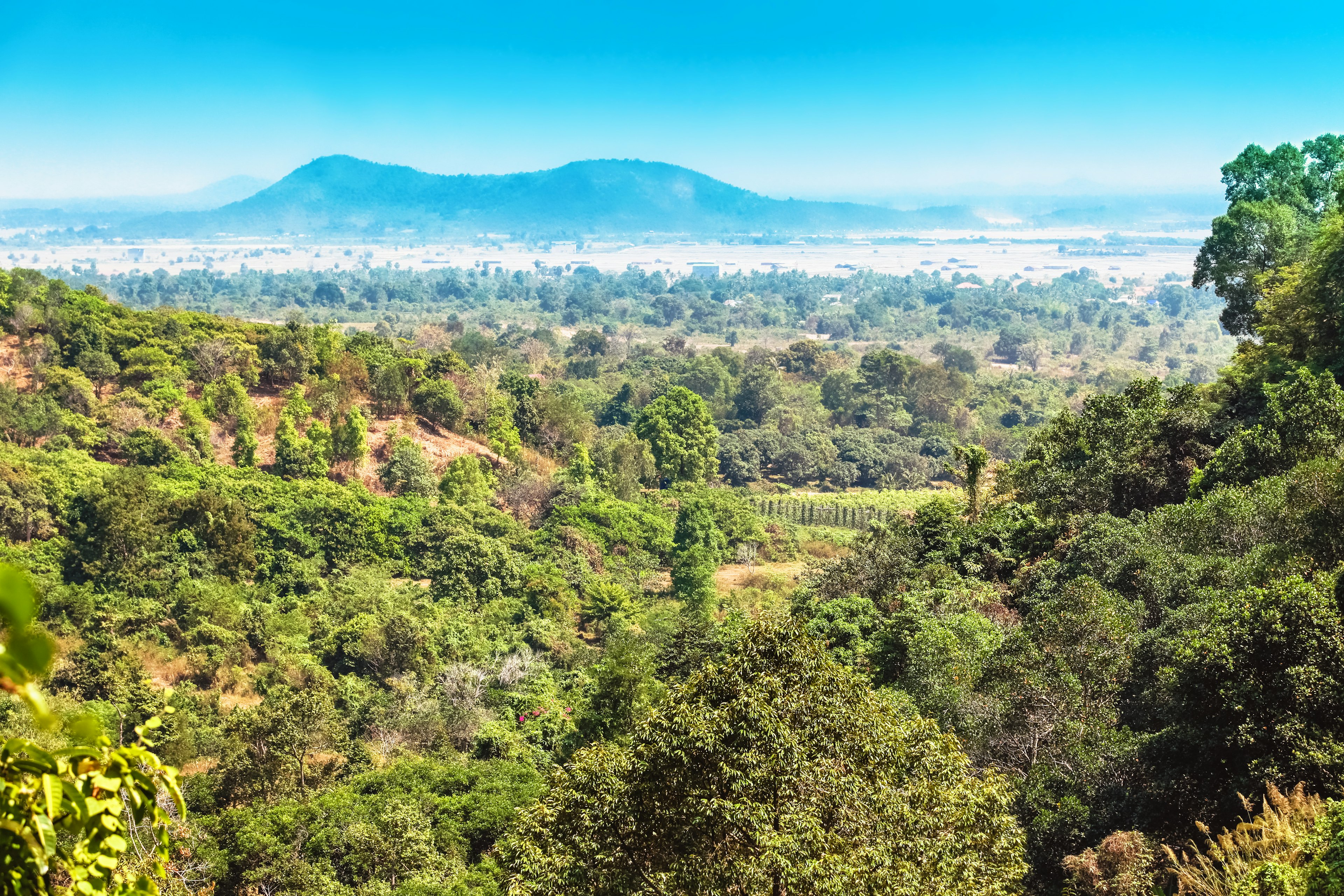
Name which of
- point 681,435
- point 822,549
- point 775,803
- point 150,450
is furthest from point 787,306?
point 775,803

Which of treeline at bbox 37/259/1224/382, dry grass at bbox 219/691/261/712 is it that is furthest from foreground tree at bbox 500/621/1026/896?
treeline at bbox 37/259/1224/382

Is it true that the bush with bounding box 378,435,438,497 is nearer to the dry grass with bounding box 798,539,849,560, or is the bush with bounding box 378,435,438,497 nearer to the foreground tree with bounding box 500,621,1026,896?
the dry grass with bounding box 798,539,849,560

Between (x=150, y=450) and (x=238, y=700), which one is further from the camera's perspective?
(x=150, y=450)

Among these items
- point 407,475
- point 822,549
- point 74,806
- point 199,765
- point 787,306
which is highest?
point 74,806

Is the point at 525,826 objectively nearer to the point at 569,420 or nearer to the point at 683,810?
the point at 683,810

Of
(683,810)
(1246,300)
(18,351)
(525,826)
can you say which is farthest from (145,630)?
(1246,300)

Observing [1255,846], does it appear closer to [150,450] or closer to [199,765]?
[199,765]

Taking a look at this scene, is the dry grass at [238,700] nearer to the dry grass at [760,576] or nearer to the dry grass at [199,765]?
the dry grass at [199,765]
